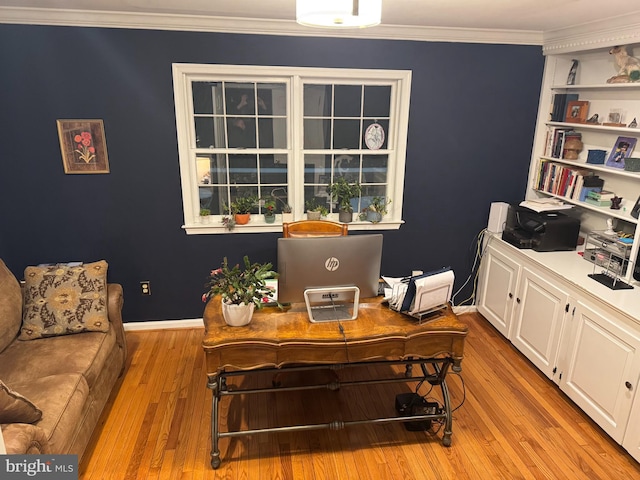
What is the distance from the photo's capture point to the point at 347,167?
3994 millimetres

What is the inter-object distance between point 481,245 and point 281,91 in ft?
7.46

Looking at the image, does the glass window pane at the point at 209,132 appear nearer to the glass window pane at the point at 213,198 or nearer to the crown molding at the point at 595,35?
the glass window pane at the point at 213,198

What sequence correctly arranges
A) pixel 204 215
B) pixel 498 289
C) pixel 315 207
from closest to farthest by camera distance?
pixel 204 215 < pixel 498 289 < pixel 315 207

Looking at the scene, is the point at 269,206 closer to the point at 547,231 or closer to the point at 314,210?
the point at 314,210

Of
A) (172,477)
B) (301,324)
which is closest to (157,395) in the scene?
(172,477)

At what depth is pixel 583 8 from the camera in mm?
2775

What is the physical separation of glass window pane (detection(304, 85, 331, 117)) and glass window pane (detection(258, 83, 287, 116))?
191mm

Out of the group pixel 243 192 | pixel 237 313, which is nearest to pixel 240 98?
pixel 243 192

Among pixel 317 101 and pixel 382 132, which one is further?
pixel 382 132

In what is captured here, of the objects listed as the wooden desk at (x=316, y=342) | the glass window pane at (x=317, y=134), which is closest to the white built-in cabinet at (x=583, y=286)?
the wooden desk at (x=316, y=342)

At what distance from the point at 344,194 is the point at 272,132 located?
81 cm

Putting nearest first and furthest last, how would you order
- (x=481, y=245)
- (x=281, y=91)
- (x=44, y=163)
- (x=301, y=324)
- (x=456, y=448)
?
(x=301, y=324)
(x=456, y=448)
(x=44, y=163)
(x=281, y=91)
(x=481, y=245)

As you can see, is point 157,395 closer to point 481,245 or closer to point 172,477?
point 172,477

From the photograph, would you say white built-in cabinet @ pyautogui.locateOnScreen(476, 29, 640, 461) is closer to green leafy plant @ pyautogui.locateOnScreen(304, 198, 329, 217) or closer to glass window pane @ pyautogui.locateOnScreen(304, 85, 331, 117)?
green leafy plant @ pyautogui.locateOnScreen(304, 198, 329, 217)
